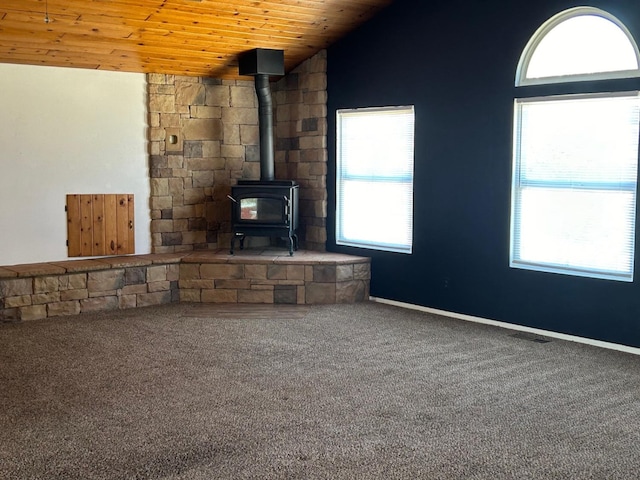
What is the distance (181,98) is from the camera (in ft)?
Answer: 25.3

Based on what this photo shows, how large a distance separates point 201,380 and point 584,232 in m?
3.10

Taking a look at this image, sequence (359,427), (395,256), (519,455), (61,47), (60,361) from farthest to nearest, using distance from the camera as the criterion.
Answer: (395,256) → (61,47) → (60,361) → (359,427) → (519,455)

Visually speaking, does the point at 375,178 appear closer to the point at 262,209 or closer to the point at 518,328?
the point at 262,209

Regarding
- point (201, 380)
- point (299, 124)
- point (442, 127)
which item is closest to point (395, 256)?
point (442, 127)

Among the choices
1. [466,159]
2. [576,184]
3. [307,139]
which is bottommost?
[576,184]

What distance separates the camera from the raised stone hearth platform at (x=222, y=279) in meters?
6.97

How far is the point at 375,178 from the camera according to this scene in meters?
7.43

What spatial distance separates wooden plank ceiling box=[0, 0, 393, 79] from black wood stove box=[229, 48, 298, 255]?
0.14 m

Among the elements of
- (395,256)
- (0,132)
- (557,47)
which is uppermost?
(557,47)

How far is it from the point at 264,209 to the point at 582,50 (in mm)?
3342

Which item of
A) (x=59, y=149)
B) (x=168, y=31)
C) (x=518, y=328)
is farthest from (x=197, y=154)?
(x=518, y=328)

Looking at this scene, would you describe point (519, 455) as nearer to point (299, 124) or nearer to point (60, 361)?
point (60, 361)

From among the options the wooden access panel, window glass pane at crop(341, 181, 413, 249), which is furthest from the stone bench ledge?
the wooden access panel

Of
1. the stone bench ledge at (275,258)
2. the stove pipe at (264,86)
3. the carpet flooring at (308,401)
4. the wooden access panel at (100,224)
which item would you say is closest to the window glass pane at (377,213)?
the stone bench ledge at (275,258)
